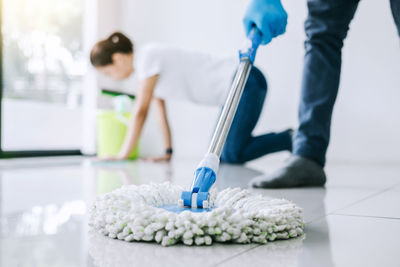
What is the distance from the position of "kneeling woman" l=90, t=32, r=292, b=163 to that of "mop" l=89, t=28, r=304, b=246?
148cm

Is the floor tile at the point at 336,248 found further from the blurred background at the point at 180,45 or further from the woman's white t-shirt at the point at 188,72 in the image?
the blurred background at the point at 180,45

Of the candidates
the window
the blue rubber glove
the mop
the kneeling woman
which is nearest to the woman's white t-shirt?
the kneeling woman

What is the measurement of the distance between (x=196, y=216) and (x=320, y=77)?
87 cm

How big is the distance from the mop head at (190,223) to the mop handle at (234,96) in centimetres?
15

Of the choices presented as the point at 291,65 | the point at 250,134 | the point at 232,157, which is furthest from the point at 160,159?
the point at 291,65

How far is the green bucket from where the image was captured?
2.91 m

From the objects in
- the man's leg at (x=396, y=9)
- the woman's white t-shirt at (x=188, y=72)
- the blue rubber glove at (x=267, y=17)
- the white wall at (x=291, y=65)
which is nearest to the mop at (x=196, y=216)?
the blue rubber glove at (x=267, y=17)

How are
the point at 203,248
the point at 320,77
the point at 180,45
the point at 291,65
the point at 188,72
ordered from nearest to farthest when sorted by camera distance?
the point at 203,248
the point at 320,77
the point at 188,72
the point at 291,65
the point at 180,45

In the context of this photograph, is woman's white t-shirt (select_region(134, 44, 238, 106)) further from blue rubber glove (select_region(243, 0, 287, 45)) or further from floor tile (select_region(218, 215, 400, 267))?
floor tile (select_region(218, 215, 400, 267))

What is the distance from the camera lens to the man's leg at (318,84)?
51.0 inches

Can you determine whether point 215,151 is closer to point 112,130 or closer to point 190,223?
point 190,223

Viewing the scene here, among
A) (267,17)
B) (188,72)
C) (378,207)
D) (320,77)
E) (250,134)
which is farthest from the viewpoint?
(188,72)

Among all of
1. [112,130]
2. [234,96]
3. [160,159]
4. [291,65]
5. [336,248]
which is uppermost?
[291,65]

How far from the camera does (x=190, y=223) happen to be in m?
0.56
